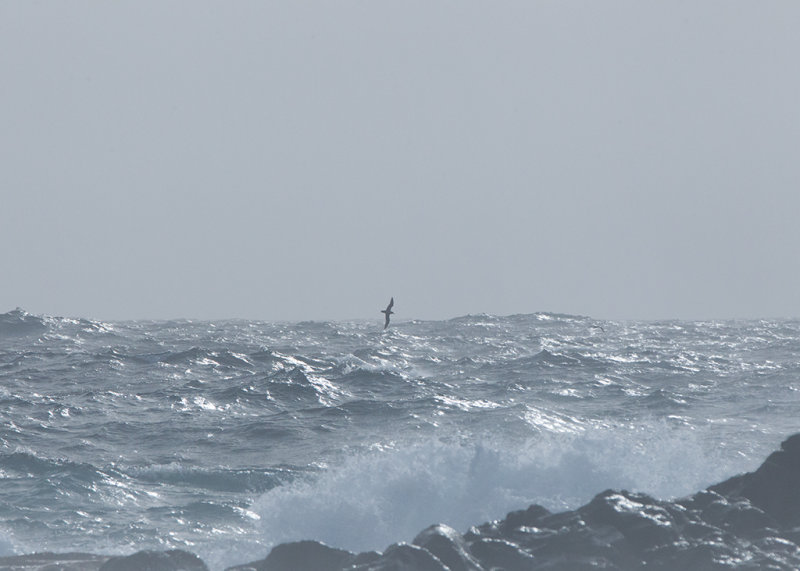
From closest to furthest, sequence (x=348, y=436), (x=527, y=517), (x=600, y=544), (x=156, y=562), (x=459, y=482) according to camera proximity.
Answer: (x=600, y=544) < (x=156, y=562) < (x=527, y=517) < (x=459, y=482) < (x=348, y=436)

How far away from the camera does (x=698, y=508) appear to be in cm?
1210

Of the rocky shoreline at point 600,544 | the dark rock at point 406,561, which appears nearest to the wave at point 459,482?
the rocky shoreline at point 600,544

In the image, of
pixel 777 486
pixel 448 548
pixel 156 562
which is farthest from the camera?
pixel 777 486

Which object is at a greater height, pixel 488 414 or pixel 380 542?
pixel 488 414

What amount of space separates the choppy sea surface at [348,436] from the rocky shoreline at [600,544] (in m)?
1.68

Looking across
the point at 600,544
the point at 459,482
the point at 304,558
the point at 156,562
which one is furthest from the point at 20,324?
the point at 600,544

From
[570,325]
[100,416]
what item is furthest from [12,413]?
[570,325]

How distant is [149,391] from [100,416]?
7.53 feet

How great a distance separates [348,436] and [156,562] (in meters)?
7.06

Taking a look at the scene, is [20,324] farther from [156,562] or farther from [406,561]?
[406,561]

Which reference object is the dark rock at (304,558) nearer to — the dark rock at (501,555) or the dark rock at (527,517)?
the dark rock at (501,555)

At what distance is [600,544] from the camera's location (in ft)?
36.1

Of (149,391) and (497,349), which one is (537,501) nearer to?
(149,391)

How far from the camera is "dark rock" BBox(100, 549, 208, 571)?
1128 centimetres
